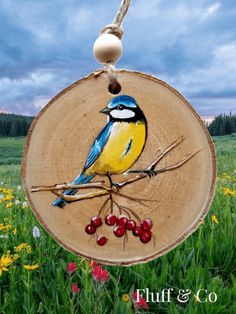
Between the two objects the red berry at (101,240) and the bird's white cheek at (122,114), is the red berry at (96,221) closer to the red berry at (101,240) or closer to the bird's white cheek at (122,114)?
the red berry at (101,240)

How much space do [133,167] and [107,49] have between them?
358 mm

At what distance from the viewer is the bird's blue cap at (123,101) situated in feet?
4.20

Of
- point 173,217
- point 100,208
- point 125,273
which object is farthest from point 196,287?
point 100,208

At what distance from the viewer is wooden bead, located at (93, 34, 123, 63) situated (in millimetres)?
1288

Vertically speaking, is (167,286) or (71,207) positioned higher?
(71,207)

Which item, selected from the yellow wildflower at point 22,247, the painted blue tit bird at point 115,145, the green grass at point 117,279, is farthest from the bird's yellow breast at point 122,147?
the yellow wildflower at point 22,247

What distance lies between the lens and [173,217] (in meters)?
1.33

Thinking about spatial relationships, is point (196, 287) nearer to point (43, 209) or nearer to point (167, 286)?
point (167, 286)

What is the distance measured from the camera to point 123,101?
4.20 feet

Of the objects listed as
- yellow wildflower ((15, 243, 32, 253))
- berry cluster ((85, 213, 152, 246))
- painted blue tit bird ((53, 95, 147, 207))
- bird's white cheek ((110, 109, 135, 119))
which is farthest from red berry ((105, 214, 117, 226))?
yellow wildflower ((15, 243, 32, 253))

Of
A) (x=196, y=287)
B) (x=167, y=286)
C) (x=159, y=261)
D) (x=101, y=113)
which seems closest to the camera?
(x=101, y=113)

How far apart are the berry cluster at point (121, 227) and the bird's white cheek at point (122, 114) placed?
30 centimetres

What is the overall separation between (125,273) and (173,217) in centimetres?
59

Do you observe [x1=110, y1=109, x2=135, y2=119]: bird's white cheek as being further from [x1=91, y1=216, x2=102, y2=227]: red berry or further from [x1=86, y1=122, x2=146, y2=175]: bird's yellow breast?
[x1=91, y1=216, x2=102, y2=227]: red berry
